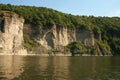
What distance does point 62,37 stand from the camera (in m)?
168

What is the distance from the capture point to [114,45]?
193750 millimetres

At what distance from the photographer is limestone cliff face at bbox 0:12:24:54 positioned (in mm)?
121425

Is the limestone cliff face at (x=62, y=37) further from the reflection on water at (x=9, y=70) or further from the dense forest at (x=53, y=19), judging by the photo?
the reflection on water at (x=9, y=70)

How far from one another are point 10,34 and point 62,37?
47.2 metres

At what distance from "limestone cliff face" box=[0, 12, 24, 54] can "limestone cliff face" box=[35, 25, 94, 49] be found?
23624 millimetres

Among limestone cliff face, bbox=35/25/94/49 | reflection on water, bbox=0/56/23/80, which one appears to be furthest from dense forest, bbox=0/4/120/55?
reflection on water, bbox=0/56/23/80

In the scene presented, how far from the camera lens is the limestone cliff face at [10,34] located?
12143 cm

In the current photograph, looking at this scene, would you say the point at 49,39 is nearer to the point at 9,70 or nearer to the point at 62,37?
the point at 62,37

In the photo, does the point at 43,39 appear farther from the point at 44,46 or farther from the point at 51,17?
the point at 51,17

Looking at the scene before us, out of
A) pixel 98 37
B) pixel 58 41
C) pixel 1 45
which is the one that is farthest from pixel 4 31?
pixel 98 37

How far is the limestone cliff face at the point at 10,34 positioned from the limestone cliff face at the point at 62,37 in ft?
77.5

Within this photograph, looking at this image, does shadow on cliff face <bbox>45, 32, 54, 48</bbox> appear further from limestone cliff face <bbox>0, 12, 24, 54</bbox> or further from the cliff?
limestone cliff face <bbox>0, 12, 24, 54</bbox>

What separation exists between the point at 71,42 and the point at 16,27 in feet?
161

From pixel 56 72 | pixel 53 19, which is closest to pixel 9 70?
pixel 56 72
